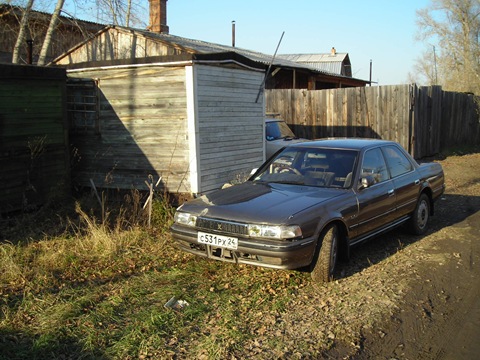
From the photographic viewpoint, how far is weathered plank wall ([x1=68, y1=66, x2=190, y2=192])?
8.44 metres

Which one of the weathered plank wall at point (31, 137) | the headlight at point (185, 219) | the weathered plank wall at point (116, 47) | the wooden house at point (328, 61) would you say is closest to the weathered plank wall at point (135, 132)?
the weathered plank wall at point (31, 137)

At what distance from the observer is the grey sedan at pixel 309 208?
477 centimetres

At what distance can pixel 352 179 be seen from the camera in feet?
19.0

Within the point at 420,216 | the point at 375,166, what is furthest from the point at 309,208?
the point at 420,216

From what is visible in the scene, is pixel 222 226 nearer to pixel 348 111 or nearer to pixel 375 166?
pixel 375 166

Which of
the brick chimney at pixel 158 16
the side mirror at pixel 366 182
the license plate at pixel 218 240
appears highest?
the brick chimney at pixel 158 16

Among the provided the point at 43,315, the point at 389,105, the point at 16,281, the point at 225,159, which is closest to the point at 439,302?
the point at 43,315

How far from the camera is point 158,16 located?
16.9 meters

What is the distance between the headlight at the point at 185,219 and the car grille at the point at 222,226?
9cm

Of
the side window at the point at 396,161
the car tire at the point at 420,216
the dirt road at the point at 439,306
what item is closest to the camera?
the dirt road at the point at 439,306

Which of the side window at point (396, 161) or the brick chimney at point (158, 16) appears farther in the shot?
the brick chimney at point (158, 16)

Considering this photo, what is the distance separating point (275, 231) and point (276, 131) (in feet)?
27.8

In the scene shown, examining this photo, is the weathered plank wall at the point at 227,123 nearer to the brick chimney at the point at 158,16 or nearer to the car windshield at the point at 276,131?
the car windshield at the point at 276,131

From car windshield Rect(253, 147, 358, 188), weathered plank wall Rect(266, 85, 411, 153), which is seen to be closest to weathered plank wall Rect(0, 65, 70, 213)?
car windshield Rect(253, 147, 358, 188)
